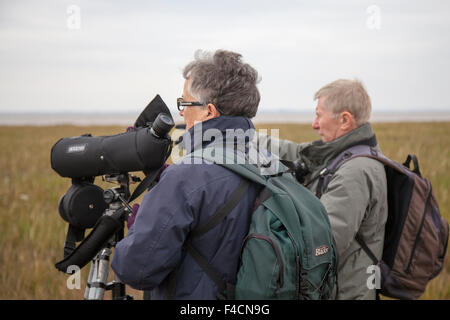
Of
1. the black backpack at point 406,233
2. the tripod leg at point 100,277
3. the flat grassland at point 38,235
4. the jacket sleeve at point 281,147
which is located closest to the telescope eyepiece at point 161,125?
the tripod leg at point 100,277

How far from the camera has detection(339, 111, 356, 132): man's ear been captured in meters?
2.50

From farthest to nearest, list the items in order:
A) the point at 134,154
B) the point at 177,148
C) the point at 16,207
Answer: the point at 16,207 → the point at 177,148 → the point at 134,154

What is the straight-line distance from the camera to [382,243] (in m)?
2.31

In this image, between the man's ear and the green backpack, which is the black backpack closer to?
the man's ear

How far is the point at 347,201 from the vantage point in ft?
7.09

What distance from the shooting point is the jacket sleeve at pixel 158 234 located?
1452mm

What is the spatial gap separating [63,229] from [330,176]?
3307 mm

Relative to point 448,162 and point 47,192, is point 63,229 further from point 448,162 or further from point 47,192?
point 448,162

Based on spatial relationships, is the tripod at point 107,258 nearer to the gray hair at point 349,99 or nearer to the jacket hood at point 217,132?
the jacket hood at point 217,132

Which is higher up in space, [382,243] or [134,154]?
[134,154]

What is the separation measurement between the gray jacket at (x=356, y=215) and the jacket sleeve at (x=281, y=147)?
0.68 metres

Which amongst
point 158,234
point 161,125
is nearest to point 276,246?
point 158,234
